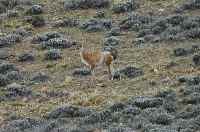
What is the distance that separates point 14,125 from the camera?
52.0 feet

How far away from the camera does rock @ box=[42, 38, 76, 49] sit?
2367 cm

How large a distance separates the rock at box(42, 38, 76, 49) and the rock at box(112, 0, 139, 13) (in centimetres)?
429

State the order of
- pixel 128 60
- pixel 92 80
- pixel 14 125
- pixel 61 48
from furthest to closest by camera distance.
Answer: pixel 61 48, pixel 128 60, pixel 92 80, pixel 14 125

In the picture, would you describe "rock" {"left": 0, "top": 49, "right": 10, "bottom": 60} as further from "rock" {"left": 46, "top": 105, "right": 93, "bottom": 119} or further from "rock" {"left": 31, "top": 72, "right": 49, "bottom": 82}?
"rock" {"left": 46, "top": 105, "right": 93, "bottom": 119}

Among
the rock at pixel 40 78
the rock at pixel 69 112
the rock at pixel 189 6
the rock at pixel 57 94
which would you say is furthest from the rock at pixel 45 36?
the rock at pixel 69 112

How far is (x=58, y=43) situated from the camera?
2380cm

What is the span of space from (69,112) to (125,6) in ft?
38.8

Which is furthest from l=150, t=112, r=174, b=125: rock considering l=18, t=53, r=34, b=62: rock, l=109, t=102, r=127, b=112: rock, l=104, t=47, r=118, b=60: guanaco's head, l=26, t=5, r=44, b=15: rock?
l=26, t=5, r=44, b=15: rock

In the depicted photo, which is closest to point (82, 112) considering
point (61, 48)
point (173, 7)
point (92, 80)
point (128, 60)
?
point (92, 80)

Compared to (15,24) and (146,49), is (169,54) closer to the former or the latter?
(146,49)

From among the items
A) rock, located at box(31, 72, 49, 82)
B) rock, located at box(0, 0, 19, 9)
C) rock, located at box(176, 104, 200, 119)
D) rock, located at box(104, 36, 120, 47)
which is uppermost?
rock, located at box(0, 0, 19, 9)

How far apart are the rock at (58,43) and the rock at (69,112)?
7.30 m

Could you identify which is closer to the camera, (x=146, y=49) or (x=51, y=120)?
(x=51, y=120)

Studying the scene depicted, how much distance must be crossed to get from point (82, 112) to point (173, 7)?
12.0m
